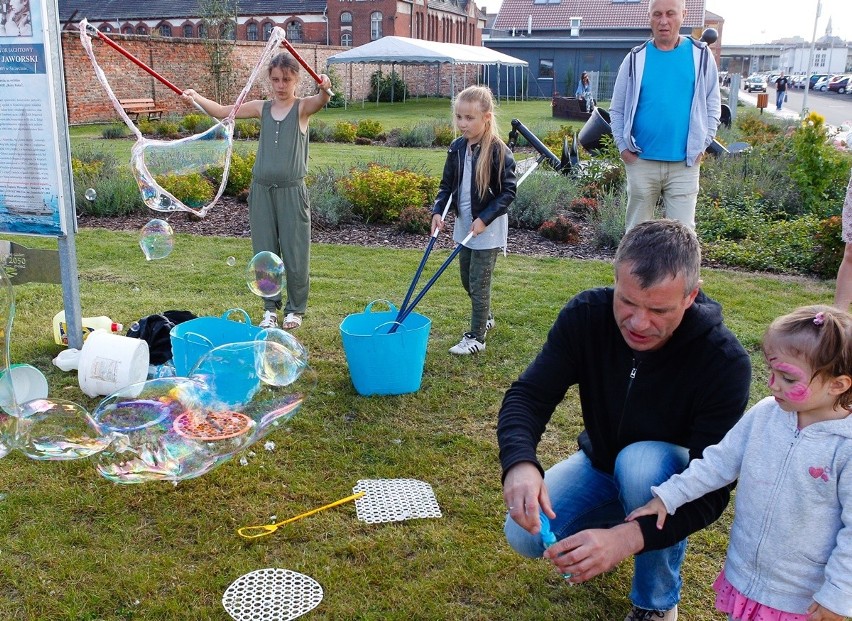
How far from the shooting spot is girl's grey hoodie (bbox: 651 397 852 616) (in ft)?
5.78

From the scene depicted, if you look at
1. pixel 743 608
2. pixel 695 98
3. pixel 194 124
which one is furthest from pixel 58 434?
pixel 194 124

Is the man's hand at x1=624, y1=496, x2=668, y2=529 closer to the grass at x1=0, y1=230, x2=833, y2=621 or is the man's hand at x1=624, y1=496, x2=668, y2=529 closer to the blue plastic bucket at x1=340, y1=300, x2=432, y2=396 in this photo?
the grass at x1=0, y1=230, x2=833, y2=621

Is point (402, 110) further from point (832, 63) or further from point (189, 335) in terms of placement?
point (832, 63)

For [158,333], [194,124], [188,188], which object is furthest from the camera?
[194,124]

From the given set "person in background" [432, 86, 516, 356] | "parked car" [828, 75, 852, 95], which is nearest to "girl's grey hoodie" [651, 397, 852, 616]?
"person in background" [432, 86, 516, 356]

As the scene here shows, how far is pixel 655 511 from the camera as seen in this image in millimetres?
1961

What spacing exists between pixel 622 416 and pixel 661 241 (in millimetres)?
600

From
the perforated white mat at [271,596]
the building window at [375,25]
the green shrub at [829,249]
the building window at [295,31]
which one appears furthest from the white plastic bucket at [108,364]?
the building window at [295,31]

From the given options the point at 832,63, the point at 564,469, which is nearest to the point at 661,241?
the point at 564,469

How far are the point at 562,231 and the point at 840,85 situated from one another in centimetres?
4971

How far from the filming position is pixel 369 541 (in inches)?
108

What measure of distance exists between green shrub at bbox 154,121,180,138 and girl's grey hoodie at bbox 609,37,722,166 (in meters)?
13.9

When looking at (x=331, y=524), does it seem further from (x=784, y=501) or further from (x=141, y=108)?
(x=141, y=108)

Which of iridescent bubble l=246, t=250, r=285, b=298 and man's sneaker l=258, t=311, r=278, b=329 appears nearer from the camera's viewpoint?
iridescent bubble l=246, t=250, r=285, b=298
